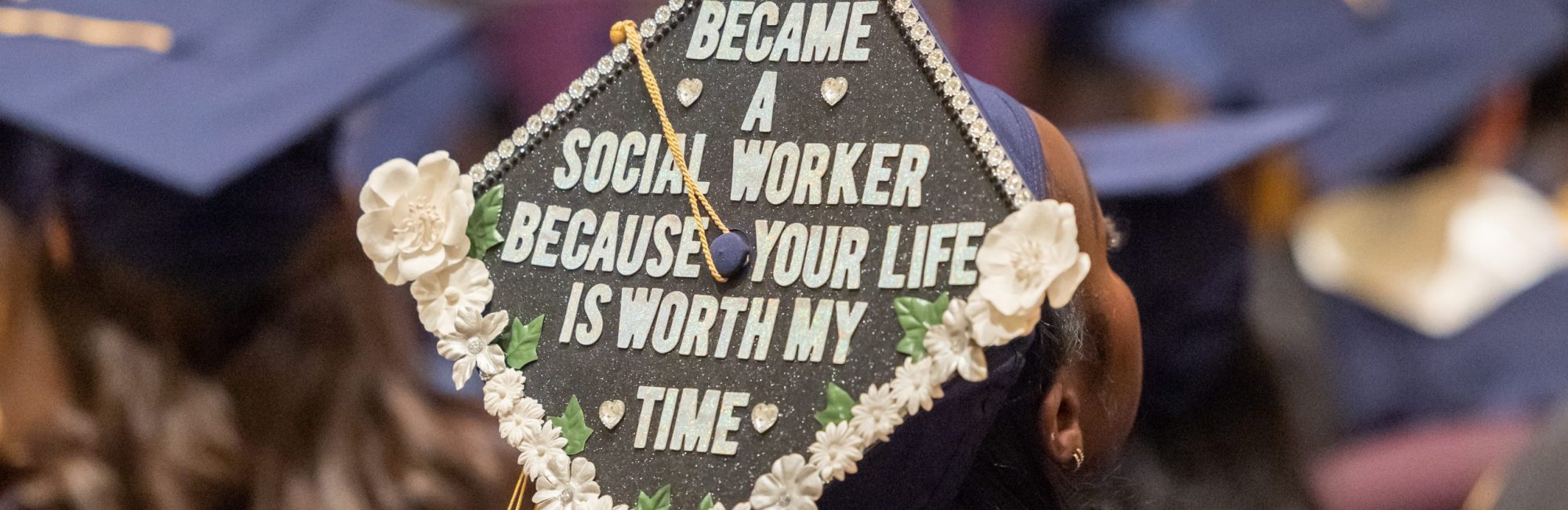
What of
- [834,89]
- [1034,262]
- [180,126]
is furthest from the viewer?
[180,126]

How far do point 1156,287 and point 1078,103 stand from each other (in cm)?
150

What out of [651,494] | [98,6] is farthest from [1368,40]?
[651,494]

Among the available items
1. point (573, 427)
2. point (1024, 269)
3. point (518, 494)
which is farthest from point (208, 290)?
point (1024, 269)

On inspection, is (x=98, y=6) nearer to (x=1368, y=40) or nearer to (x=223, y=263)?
(x=223, y=263)

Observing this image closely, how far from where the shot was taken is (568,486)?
0.90 meters

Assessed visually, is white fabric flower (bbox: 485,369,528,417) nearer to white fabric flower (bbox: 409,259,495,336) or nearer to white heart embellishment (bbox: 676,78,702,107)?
white fabric flower (bbox: 409,259,495,336)

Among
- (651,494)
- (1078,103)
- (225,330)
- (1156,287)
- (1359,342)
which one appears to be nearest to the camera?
(651,494)

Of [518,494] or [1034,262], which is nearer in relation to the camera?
[1034,262]

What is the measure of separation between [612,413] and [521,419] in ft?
0.18

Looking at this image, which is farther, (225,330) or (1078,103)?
(1078,103)

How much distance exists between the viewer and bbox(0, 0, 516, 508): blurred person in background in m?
1.59

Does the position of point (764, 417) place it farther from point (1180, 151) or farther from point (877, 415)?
point (1180, 151)

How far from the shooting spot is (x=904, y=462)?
89 centimetres

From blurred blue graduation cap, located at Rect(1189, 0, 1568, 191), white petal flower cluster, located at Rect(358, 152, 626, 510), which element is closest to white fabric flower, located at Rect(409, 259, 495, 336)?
white petal flower cluster, located at Rect(358, 152, 626, 510)
